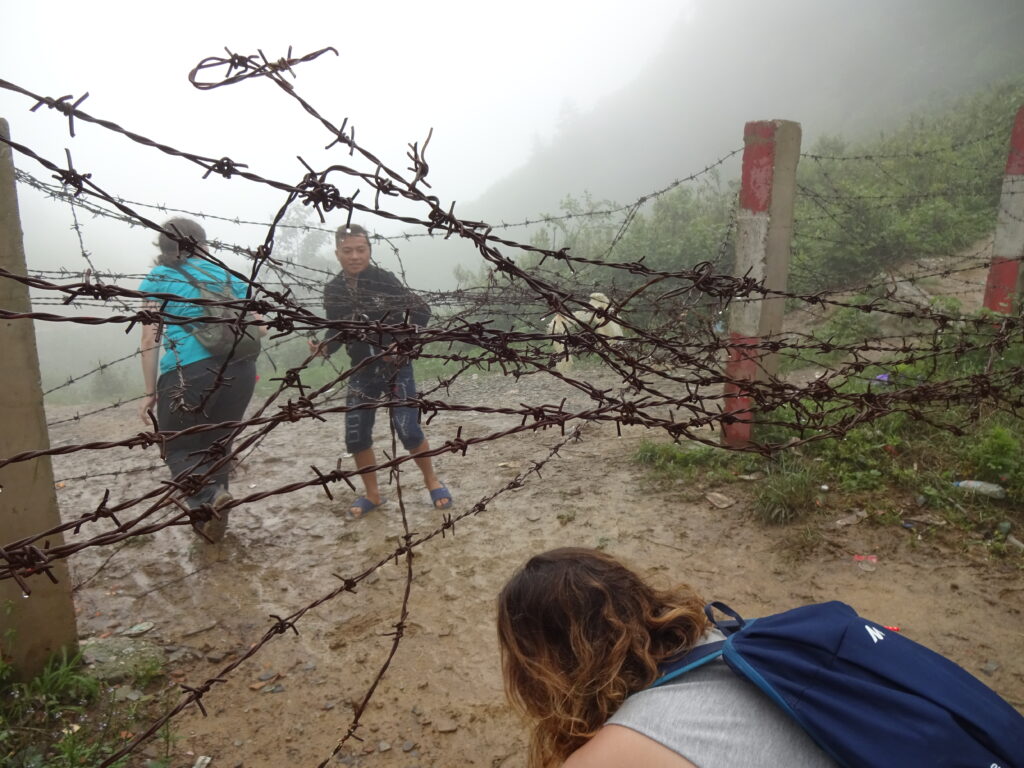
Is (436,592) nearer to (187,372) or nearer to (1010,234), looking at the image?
(187,372)

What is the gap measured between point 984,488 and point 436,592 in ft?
9.59

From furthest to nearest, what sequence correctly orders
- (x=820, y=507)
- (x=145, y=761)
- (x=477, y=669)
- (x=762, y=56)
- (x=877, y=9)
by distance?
(x=762, y=56), (x=877, y=9), (x=820, y=507), (x=477, y=669), (x=145, y=761)

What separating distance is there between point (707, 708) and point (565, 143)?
1726 inches

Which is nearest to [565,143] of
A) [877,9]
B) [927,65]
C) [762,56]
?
[762,56]

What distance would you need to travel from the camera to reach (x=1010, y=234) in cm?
498

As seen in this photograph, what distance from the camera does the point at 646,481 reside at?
4.15 metres

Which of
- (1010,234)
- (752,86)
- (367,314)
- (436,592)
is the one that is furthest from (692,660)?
(752,86)

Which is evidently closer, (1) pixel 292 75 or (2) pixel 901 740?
(2) pixel 901 740

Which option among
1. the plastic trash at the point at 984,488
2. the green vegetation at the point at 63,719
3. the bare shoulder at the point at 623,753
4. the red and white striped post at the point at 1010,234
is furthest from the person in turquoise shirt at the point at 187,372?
the red and white striped post at the point at 1010,234

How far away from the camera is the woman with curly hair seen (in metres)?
0.96

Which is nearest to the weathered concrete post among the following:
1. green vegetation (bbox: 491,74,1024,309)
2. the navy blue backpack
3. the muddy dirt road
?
the muddy dirt road

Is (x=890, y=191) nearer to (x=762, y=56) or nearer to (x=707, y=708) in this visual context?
(x=707, y=708)

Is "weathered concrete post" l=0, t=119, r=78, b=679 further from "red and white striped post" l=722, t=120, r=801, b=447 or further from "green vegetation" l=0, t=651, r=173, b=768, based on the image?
"red and white striped post" l=722, t=120, r=801, b=447

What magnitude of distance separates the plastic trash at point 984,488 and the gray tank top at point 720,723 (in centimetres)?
312
